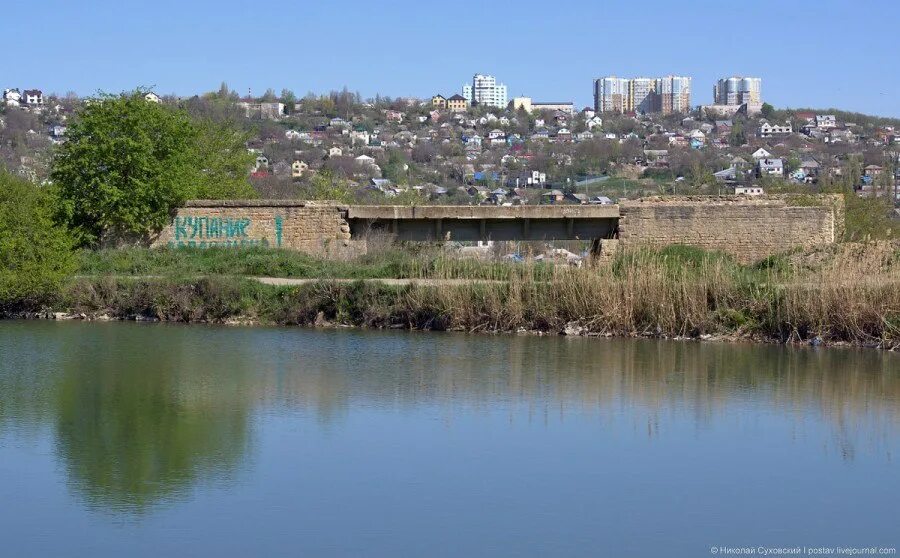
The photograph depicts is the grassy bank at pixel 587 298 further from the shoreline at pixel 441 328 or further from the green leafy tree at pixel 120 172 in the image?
the green leafy tree at pixel 120 172

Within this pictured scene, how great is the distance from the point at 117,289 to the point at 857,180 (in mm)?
52073

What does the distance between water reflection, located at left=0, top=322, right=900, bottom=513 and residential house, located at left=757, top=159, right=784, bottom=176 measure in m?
55.2

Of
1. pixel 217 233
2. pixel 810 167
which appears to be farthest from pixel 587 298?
pixel 810 167

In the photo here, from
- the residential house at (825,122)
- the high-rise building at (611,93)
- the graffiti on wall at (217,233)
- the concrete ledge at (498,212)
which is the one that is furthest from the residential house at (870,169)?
the high-rise building at (611,93)

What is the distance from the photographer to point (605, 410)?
653 inches

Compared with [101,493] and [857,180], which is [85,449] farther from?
[857,180]

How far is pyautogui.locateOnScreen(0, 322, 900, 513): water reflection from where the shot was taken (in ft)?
46.5

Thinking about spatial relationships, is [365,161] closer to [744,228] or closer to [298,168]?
[298,168]

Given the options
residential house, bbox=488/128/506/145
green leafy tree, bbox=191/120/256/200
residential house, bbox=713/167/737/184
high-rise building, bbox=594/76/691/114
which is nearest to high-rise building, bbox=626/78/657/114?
high-rise building, bbox=594/76/691/114

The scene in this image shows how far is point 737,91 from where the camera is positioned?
532 ft

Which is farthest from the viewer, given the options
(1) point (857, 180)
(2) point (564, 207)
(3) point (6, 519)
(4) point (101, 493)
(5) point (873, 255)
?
(1) point (857, 180)

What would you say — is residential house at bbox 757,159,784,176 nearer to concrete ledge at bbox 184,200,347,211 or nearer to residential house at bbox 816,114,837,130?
residential house at bbox 816,114,837,130

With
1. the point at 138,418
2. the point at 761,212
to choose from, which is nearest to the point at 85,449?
the point at 138,418

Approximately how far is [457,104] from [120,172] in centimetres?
10929
